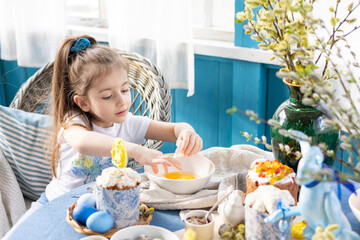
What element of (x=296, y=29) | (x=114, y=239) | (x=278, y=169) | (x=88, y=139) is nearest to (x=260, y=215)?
(x=278, y=169)

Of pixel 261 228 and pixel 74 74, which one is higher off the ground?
pixel 74 74

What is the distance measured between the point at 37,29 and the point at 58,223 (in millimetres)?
1652

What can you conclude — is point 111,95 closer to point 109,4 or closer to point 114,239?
point 114,239

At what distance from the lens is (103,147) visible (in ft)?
4.51

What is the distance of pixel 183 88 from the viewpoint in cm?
216

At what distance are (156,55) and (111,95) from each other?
2.55 ft

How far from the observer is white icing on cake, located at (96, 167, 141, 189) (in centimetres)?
104

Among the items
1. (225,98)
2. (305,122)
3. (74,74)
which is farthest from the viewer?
(225,98)

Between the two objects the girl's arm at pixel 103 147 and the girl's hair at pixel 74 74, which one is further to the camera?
the girl's hair at pixel 74 74

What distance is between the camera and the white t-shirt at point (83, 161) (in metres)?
1.57

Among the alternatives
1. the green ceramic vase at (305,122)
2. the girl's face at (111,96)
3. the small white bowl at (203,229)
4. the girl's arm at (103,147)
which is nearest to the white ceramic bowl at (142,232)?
the small white bowl at (203,229)

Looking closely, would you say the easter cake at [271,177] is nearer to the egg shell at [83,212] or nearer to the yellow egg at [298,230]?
the yellow egg at [298,230]

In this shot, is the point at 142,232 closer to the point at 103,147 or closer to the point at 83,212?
the point at 83,212

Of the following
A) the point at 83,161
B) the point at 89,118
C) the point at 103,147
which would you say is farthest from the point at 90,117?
the point at 103,147
